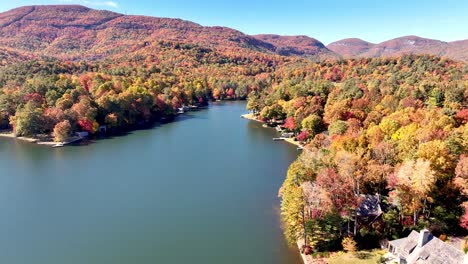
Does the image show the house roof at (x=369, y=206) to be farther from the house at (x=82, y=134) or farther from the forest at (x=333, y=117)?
the house at (x=82, y=134)

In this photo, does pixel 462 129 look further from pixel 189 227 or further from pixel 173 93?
pixel 173 93

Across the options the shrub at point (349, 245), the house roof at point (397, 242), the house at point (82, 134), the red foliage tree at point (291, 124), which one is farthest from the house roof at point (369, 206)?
the house at point (82, 134)

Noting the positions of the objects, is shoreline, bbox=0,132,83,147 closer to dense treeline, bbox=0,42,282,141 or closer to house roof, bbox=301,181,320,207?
dense treeline, bbox=0,42,282,141

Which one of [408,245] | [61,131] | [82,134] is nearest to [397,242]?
[408,245]

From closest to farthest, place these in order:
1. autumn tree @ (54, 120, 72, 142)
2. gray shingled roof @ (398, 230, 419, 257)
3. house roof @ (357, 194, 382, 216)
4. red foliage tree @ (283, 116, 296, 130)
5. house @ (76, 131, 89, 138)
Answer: gray shingled roof @ (398, 230, 419, 257), house roof @ (357, 194, 382, 216), autumn tree @ (54, 120, 72, 142), red foliage tree @ (283, 116, 296, 130), house @ (76, 131, 89, 138)

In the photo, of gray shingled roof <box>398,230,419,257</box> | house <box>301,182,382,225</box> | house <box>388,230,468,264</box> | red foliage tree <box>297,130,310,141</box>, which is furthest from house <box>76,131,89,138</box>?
gray shingled roof <box>398,230,419,257</box>

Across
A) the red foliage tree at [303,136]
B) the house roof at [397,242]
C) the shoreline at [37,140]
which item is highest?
the red foliage tree at [303,136]
